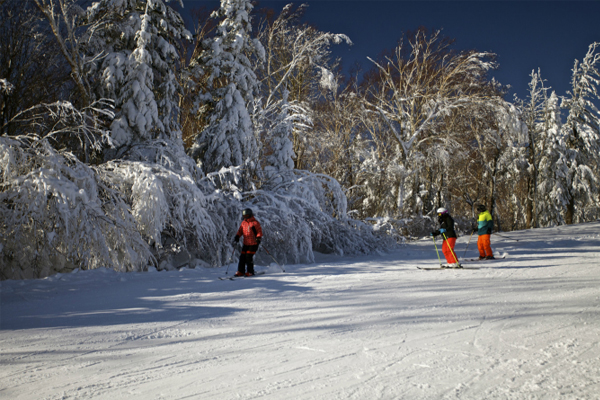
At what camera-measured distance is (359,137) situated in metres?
24.3

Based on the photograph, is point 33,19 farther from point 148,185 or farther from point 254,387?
point 254,387

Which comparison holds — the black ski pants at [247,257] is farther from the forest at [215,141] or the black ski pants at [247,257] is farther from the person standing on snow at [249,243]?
the forest at [215,141]

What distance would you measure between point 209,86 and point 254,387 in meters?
14.0

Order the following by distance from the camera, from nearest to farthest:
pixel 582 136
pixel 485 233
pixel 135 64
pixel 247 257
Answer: pixel 247 257, pixel 485 233, pixel 135 64, pixel 582 136

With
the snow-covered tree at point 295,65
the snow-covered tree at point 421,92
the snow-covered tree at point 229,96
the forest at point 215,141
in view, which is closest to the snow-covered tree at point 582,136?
the forest at point 215,141

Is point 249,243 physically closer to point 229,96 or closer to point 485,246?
point 485,246

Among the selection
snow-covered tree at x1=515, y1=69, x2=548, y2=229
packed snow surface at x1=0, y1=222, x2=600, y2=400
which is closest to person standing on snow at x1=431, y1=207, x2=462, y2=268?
packed snow surface at x1=0, y1=222, x2=600, y2=400

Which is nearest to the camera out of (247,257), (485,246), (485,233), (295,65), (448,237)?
(247,257)

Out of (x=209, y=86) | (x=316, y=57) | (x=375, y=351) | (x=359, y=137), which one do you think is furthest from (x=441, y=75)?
(x=375, y=351)

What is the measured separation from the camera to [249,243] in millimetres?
8773

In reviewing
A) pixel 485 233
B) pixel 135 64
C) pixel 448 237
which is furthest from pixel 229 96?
pixel 485 233

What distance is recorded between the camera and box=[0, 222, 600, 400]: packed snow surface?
9.41 ft

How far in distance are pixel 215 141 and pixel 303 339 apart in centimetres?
1107

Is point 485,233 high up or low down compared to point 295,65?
down
